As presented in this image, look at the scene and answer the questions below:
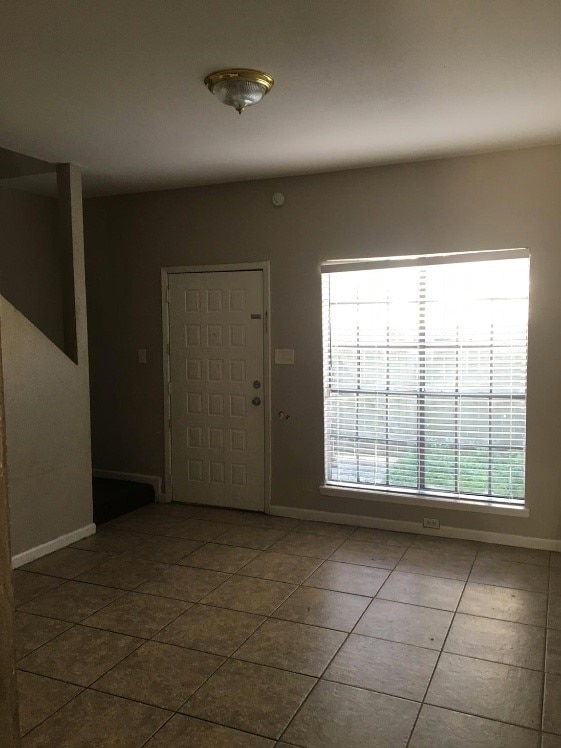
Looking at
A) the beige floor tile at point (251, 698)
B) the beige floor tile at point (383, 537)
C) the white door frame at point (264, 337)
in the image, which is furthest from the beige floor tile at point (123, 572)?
the beige floor tile at point (383, 537)

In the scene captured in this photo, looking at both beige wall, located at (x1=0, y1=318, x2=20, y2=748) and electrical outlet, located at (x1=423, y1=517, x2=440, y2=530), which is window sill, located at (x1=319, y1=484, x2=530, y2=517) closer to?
electrical outlet, located at (x1=423, y1=517, x2=440, y2=530)

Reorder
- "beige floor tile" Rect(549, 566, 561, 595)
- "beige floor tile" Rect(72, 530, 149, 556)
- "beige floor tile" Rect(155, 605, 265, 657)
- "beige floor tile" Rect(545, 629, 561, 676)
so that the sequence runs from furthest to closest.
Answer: "beige floor tile" Rect(72, 530, 149, 556) < "beige floor tile" Rect(549, 566, 561, 595) < "beige floor tile" Rect(155, 605, 265, 657) < "beige floor tile" Rect(545, 629, 561, 676)

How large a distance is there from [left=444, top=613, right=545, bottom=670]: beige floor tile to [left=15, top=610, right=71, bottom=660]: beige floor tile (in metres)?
1.88

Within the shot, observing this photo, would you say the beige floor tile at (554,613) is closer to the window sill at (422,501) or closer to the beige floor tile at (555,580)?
the beige floor tile at (555,580)

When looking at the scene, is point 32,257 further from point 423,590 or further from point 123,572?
point 423,590

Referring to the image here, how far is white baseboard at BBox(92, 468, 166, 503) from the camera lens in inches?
212

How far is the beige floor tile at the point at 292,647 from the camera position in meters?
2.79

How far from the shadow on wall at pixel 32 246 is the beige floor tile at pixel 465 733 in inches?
143

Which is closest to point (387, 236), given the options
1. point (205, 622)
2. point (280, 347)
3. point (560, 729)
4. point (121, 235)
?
point (280, 347)

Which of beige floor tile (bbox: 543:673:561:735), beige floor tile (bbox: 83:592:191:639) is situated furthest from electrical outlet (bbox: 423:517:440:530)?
beige floor tile (bbox: 83:592:191:639)

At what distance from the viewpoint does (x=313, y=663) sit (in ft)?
9.18

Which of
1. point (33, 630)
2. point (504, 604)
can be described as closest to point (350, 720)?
point (504, 604)

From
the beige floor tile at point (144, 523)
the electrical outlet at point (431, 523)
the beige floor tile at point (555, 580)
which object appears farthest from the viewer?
the beige floor tile at point (144, 523)

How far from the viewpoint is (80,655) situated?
2891 mm
